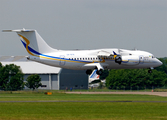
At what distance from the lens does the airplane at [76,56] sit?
59719mm

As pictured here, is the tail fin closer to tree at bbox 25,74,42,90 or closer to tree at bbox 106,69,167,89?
tree at bbox 25,74,42,90

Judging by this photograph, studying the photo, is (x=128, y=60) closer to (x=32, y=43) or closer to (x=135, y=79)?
(x=32, y=43)

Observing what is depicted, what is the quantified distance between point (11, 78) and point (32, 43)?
36.3 metres

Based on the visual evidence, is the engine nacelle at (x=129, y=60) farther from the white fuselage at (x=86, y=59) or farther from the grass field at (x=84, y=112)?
the grass field at (x=84, y=112)

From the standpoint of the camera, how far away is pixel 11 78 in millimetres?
95000

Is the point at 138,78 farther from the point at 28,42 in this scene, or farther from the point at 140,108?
the point at 140,108

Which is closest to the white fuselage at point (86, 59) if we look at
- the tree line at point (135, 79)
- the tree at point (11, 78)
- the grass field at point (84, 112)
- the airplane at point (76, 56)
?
the airplane at point (76, 56)

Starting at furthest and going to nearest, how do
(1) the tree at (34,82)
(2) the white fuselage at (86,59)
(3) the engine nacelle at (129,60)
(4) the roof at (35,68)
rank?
(4) the roof at (35,68)
(1) the tree at (34,82)
(3) the engine nacelle at (129,60)
(2) the white fuselage at (86,59)

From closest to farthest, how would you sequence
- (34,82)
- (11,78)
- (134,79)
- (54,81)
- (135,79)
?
(11,78), (34,82), (54,81), (134,79), (135,79)

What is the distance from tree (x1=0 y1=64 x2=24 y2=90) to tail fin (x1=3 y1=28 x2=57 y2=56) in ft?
113

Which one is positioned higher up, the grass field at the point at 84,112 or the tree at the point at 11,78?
the tree at the point at 11,78

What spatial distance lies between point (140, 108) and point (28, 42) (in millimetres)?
28041

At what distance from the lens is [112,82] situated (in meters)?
112

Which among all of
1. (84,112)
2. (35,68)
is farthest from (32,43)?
(35,68)
